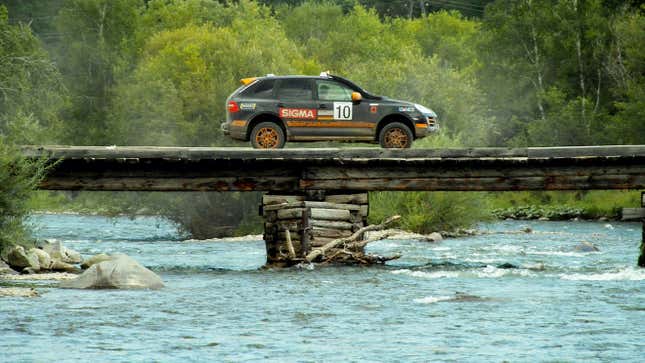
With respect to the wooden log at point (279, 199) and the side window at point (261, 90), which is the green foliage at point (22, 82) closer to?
the side window at point (261, 90)

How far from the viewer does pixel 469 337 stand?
16.5 m

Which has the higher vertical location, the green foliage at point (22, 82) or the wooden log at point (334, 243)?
the green foliage at point (22, 82)

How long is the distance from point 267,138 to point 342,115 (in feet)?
5.44

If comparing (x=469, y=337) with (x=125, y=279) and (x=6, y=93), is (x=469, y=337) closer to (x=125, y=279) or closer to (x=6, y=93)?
(x=125, y=279)

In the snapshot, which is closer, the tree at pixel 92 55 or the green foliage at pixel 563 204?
the green foliage at pixel 563 204

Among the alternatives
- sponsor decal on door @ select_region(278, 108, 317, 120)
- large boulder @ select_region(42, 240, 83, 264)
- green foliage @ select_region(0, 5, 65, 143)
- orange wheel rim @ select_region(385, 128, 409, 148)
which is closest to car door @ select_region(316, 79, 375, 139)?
sponsor decal on door @ select_region(278, 108, 317, 120)

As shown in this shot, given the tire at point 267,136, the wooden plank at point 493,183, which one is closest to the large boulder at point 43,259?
the tire at point 267,136

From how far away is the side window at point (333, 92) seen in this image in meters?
25.5

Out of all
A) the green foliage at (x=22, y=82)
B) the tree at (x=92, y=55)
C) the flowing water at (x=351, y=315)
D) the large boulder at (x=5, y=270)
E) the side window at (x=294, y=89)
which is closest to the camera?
the flowing water at (x=351, y=315)

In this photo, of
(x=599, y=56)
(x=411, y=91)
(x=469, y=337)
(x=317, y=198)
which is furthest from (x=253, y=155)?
(x=599, y=56)

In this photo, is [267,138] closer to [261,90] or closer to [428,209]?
[261,90]

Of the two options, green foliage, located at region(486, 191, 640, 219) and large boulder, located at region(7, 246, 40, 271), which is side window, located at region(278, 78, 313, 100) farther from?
green foliage, located at region(486, 191, 640, 219)

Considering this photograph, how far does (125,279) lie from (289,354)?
23.5ft

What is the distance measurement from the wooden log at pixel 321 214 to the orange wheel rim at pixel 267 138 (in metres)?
1.41
